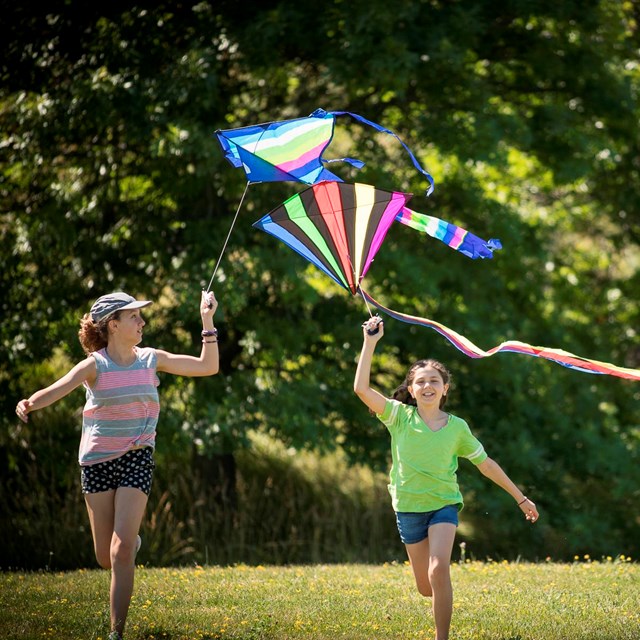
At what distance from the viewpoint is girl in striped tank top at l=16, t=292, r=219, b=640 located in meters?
5.16

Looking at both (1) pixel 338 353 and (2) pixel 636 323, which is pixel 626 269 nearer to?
(2) pixel 636 323

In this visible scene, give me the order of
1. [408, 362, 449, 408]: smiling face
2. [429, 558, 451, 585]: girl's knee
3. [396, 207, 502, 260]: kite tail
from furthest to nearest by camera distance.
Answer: [396, 207, 502, 260]: kite tail < [408, 362, 449, 408]: smiling face < [429, 558, 451, 585]: girl's knee

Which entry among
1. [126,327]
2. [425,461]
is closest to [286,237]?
[126,327]

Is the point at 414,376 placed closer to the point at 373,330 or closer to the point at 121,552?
the point at 373,330

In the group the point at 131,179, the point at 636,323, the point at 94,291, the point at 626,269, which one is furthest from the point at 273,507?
the point at 626,269

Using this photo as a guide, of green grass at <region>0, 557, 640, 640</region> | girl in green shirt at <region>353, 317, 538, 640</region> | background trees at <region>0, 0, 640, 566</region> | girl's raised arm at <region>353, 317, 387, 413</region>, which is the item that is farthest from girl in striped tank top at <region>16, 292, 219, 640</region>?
background trees at <region>0, 0, 640, 566</region>

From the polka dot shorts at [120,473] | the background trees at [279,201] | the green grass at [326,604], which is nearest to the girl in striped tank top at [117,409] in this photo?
the polka dot shorts at [120,473]

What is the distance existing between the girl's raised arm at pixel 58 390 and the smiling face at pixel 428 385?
1718mm

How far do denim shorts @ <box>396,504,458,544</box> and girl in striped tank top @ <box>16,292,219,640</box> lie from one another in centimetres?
131

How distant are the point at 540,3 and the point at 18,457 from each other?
312 inches

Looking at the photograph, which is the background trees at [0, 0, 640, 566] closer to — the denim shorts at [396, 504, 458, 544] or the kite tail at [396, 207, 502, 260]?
the kite tail at [396, 207, 502, 260]

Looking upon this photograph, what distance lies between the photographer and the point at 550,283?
1410cm

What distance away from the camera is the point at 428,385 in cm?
537

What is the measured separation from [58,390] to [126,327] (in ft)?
1.68
